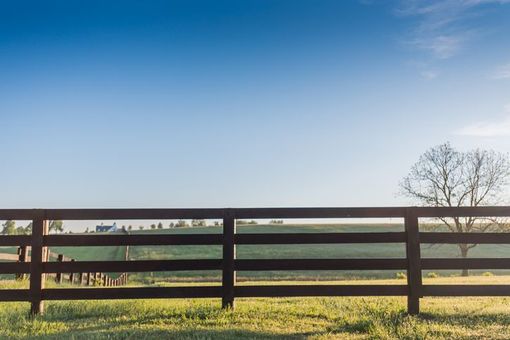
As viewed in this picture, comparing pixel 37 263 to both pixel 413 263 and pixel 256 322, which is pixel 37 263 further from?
pixel 413 263

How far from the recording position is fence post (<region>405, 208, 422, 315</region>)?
24.3ft

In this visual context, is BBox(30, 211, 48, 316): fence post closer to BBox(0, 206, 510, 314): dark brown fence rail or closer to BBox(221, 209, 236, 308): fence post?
BBox(0, 206, 510, 314): dark brown fence rail

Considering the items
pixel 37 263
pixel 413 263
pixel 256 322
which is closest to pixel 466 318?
pixel 413 263

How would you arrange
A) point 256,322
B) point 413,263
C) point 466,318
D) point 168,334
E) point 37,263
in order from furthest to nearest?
point 37,263
point 413,263
point 466,318
point 256,322
point 168,334

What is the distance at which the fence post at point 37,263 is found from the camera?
7.55 meters

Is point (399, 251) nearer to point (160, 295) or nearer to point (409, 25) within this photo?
point (409, 25)

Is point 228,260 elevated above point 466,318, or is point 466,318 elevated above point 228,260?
point 228,260

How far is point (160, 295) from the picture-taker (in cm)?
753

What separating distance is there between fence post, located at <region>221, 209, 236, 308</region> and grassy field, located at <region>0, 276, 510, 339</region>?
0.22 meters

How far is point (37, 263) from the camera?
7.63m

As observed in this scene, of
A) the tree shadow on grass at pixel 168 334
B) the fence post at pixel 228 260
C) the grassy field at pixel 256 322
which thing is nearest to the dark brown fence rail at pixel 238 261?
the fence post at pixel 228 260

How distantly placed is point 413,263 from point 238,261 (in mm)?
2774

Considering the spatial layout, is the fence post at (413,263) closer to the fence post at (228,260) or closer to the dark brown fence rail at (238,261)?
the dark brown fence rail at (238,261)

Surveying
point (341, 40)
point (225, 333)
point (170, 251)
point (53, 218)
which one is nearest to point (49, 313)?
point (53, 218)
